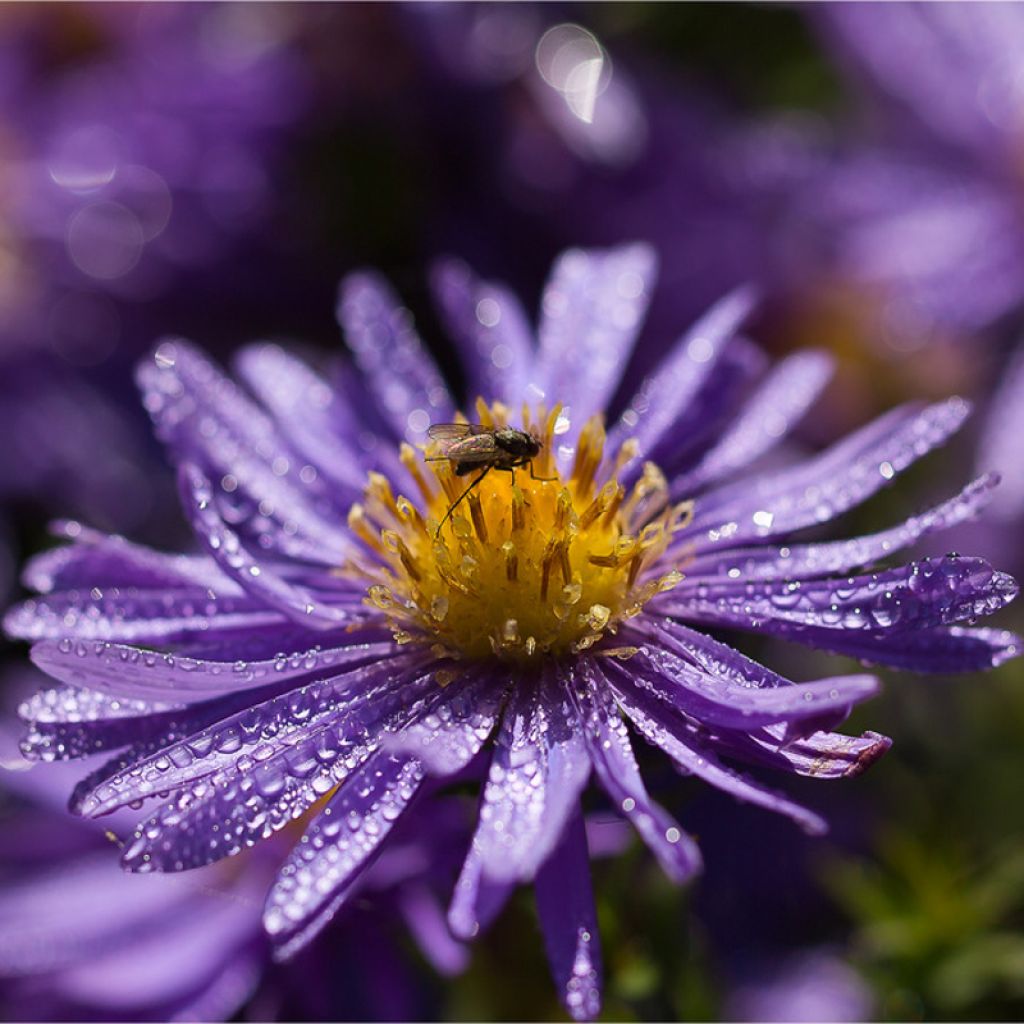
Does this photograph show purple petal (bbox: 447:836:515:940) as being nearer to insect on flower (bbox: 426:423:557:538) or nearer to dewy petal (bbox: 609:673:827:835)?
dewy petal (bbox: 609:673:827:835)

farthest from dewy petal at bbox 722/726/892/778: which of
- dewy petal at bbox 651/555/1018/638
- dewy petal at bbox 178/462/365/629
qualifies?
dewy petal at bbox 178/462/365/629

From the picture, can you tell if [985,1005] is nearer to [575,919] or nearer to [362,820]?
[575,919]

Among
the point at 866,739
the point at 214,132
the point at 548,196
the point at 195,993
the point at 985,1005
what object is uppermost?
the point at 214,132

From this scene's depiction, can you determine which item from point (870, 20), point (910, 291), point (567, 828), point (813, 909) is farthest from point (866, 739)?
point (870, 20)

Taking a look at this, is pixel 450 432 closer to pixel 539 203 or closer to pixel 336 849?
pixel 336 849

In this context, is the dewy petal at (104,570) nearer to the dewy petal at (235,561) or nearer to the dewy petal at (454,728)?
the dewy petal at (235,561)

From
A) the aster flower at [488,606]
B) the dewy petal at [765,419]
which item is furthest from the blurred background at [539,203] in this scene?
the aster flower at [488,606]
